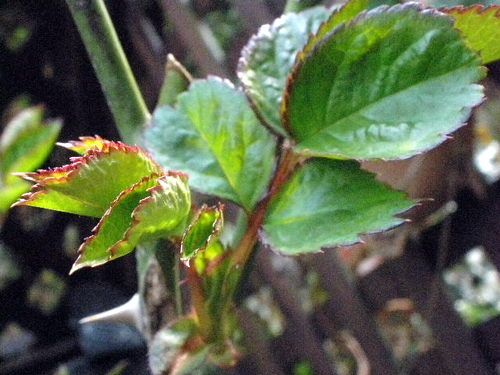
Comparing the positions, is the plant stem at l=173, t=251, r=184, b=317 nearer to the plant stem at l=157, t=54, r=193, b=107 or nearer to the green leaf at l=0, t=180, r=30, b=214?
the plant stem at l=157, t=54, r=193, b=107

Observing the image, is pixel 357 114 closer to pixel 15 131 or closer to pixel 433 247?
pixel 15 131

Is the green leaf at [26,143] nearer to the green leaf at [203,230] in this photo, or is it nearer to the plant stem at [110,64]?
the plant stem at [110,64]

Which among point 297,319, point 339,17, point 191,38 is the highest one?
point 339,17

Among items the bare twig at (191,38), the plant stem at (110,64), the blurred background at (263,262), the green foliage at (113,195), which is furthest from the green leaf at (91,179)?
the bare twig at (191,38)

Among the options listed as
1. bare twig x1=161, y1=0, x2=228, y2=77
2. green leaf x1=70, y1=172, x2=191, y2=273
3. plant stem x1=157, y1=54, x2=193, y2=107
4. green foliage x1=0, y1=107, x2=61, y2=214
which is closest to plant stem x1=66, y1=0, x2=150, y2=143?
plant stem x1=157, y1=54, x2=193, y2=107

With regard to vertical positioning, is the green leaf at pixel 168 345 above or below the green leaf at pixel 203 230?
below

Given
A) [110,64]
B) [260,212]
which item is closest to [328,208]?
[260,212]

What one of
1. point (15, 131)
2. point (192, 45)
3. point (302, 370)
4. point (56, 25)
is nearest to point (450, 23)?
point (56, 25)

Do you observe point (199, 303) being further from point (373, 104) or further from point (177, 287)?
point (373, 104)
